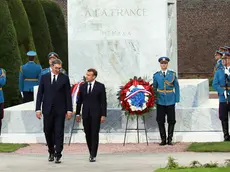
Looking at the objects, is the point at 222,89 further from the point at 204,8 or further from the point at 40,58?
the point at 204,8

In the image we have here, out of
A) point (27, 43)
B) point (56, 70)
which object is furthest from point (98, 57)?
point (27, 43)

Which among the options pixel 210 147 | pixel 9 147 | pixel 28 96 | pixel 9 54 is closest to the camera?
pixel 210 147

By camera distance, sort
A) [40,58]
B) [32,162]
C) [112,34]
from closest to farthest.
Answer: [32,162]
[112,34]
[40,58]

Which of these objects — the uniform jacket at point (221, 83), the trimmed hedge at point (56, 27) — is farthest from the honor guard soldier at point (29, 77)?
the trimmed hedge at point (56, 27)

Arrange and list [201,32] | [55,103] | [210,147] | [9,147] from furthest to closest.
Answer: [201,32]
[9,147]
[210,147]
[55,103]

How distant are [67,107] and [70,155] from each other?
116cm

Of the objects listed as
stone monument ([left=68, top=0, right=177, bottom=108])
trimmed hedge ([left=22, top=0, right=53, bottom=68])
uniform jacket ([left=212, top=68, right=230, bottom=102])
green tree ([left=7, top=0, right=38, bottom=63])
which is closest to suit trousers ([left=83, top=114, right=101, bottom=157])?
uniform jacket ([left=212, top=68, right=230, bottom=102])

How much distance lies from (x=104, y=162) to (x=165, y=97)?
103 inches

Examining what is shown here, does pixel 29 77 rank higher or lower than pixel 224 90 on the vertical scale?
higher

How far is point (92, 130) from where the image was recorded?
40.5 ft

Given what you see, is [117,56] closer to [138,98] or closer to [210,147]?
[138,98]

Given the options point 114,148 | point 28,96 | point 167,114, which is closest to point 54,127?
point 114,148

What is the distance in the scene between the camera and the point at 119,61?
15.8m

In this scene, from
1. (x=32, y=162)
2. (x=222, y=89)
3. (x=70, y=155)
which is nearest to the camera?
(x=32, y=162)
